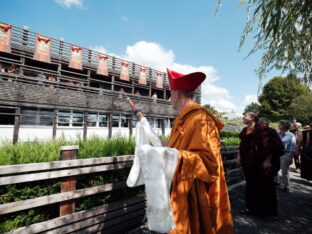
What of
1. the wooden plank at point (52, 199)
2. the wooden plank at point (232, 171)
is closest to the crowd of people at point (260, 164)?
the wooden plank at point (232, 171)

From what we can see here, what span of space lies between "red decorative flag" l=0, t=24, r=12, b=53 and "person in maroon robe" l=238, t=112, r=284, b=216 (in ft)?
60.2

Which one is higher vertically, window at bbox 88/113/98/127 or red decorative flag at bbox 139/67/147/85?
red decorative flag at bbox 139/67/147/85

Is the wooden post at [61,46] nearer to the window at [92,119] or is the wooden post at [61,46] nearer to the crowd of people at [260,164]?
the window at [92,119]

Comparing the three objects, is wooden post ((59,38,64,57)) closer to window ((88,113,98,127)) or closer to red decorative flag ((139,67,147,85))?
window ((88,113,98,127))

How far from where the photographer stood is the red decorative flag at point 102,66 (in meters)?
25.6

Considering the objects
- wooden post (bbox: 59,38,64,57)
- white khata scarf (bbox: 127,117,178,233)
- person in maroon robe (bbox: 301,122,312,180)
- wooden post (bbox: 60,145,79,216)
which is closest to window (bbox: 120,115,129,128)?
wooden post (bbox: 59,38,64,57)

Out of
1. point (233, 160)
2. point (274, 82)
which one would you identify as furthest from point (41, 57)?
point (274, 82)

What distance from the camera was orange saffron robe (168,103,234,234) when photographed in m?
2.04

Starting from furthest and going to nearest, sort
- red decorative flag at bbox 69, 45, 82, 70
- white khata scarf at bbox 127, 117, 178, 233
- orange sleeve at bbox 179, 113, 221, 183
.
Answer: red decorative flag at bbox 69, 45, 82, 70
orange sleeve at bbox 179, 113, 221, 183
white khata scarf at bbox 127, 117, 178, 233

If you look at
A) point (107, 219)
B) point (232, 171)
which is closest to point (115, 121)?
point (232, 171)

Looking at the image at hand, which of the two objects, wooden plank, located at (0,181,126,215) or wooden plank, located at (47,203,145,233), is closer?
wooden plank, located at (0,181,126,215)

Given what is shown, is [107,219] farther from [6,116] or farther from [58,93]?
[58,93]

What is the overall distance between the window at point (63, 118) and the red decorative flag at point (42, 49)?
15.0 ft

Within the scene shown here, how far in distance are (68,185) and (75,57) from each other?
71.0 ft
